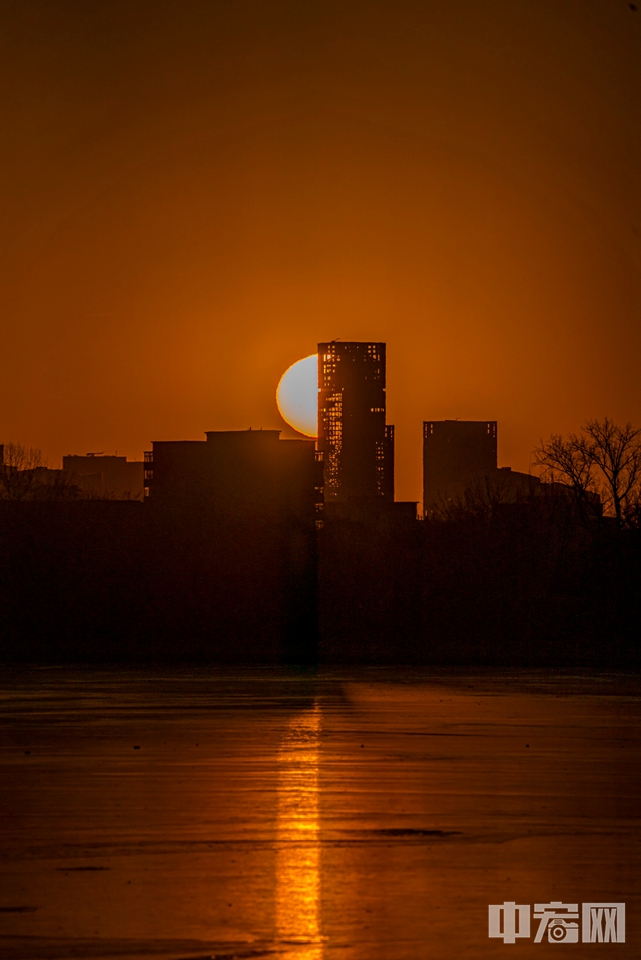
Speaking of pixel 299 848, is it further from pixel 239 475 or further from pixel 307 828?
pixel 239 475

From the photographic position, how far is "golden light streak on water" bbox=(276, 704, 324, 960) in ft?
29.8

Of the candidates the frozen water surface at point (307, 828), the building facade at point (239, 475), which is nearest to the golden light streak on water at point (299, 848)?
the frozen water surface at point (307, 828)

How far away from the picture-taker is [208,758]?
16.9 meters

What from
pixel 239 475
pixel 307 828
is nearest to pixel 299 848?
pixel 307 828

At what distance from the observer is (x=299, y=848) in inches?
456

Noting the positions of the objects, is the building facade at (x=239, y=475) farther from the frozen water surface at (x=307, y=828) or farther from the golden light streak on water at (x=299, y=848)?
the golden light streak on water at (x=299, y=848)

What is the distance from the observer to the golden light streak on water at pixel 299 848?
9.09 metres

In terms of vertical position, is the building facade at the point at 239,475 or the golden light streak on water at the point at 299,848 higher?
the building facade at the point at 239,475

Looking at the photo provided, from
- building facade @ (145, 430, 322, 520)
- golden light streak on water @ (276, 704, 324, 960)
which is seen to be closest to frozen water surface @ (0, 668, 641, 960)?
golden light streak on water @ (276, 704, 324, 960)

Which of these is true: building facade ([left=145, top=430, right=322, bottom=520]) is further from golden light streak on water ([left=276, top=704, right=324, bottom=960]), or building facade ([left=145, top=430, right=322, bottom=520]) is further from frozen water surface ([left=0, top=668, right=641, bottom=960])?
golden light streak on water ([left=276, top=704, right=324, bottom=960])

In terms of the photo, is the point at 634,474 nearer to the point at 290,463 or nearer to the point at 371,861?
the point at 290,463

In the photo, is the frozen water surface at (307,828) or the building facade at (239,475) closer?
the frozen water surface at (307,828)

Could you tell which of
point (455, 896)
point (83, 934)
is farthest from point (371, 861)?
point (83, 934)

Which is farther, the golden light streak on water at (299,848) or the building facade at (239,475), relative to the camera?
the building facade at (239,475)
